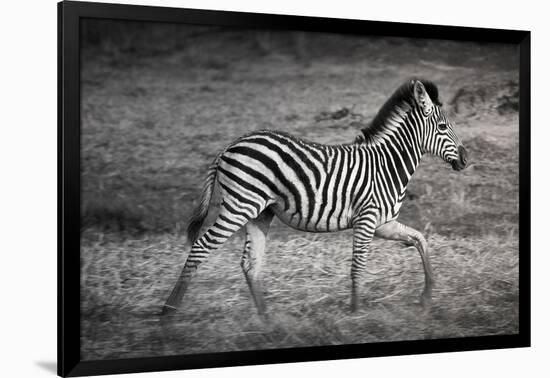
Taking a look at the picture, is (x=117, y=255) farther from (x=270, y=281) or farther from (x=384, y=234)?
(x=384, y=234)

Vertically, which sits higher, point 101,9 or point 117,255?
point 101,9

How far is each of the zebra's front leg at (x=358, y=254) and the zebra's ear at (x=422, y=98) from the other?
96 centimetres

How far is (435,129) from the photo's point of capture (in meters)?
7.10

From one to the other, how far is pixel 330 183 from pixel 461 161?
109 cm

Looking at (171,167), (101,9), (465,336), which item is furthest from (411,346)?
(101,9)

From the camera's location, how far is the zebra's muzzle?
23.4ft

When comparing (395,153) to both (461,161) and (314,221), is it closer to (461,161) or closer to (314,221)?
(461,161)

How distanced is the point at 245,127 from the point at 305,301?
4.25 feet

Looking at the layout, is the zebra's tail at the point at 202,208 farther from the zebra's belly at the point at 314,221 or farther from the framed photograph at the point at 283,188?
the zebra's belly at the point at 314,221

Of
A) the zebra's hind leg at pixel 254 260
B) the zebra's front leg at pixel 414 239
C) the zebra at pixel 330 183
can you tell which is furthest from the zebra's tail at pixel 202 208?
the zebra's front leg at pixel 414 239

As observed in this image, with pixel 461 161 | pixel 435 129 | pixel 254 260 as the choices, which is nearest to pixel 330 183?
A: pixel 254 260

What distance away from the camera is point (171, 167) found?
20.9ft

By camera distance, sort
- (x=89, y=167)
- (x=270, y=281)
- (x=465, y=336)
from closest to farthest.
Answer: (x=89, y=167) → (x=270, y=281) → (x=465, y=336)

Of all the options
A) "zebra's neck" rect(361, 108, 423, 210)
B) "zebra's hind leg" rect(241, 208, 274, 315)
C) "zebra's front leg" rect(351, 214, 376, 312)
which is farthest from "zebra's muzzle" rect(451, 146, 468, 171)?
"zebra's hind leg" rect(241, 208, 274, 315)
